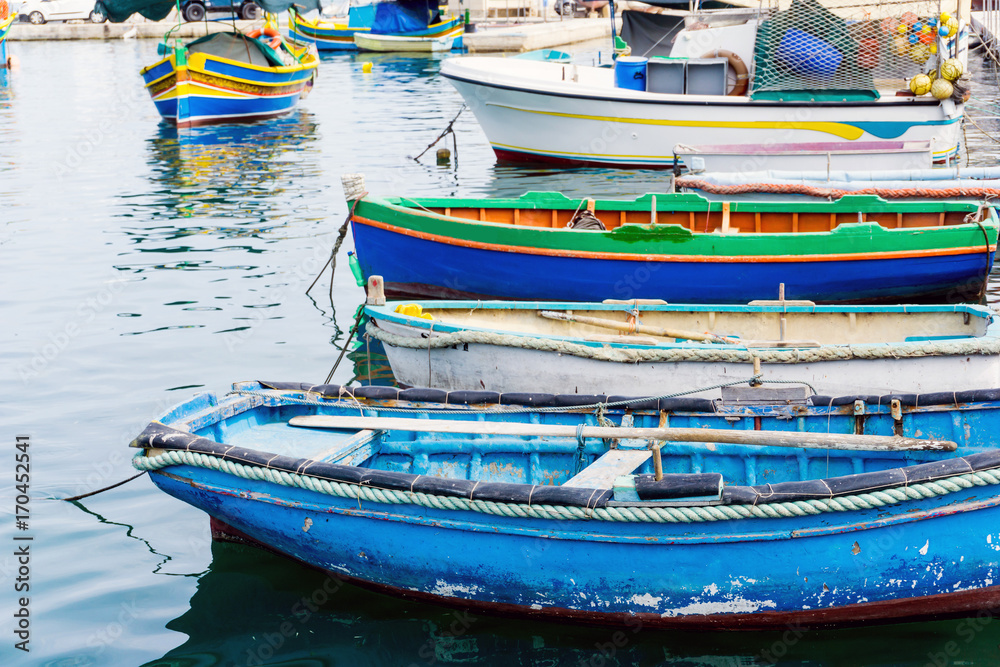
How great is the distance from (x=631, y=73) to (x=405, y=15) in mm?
31761

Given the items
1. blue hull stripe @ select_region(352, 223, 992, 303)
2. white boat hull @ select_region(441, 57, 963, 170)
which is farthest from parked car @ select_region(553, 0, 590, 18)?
blue hull stripe @ select_region(352, 223, 992, 303)

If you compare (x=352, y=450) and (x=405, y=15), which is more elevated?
(x=405, y=15)

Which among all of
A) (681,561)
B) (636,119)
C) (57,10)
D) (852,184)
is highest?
(57,10)

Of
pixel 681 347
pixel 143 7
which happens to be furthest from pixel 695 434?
pixel 143 7

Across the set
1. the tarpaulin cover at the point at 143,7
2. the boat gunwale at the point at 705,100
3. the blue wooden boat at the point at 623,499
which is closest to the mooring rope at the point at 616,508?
the blue wooden boat at the point at 623,499

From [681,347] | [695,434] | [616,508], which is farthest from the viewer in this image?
[681,347]

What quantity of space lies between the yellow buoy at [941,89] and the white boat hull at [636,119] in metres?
0.15

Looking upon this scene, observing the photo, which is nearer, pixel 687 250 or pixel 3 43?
pixel 687 250

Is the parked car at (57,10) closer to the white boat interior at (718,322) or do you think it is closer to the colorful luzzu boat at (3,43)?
the colorful luzzu boat at (3,43)

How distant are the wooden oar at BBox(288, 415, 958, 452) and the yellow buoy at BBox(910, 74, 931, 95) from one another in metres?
11.4

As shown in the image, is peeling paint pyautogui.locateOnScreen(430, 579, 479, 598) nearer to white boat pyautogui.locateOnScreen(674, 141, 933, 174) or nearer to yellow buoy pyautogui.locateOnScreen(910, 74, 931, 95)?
white boat pyautogui.locateOnScreen(674, 141, 933, 174)

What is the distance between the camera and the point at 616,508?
4797 millimetres

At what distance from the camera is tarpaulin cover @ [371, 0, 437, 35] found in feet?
153

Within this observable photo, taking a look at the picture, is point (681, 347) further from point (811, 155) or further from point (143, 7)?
point (143, 7)
